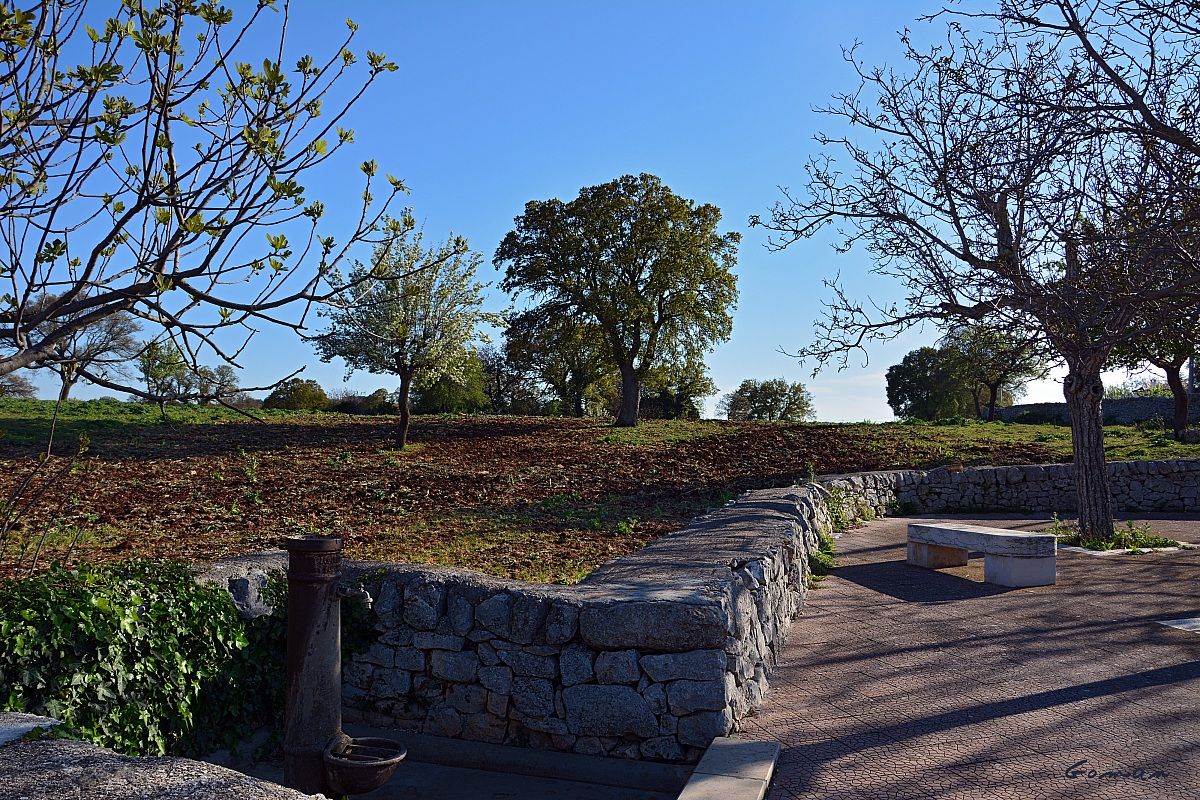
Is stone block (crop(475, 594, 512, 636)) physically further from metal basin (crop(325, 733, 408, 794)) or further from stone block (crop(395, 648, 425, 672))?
metal basin (crop(325, 733, 408, 794))

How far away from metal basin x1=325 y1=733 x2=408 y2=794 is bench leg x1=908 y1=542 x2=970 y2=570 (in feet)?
23.6

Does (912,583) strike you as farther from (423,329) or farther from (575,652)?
(423,329)

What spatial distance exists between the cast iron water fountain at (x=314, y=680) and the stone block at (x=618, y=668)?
1.16 m

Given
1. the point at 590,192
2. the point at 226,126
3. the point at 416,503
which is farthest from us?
the point at 590,192

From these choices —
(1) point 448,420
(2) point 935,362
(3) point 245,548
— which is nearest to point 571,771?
(3) point 245,548

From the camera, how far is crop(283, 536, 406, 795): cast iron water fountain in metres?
4.65

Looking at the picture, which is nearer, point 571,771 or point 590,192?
point 571,771

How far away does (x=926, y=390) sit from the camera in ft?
159

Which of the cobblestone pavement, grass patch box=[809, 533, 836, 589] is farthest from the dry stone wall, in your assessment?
grass patch box=[809, 533, 836, 589]

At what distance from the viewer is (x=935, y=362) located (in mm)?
47219

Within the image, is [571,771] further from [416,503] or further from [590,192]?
[590,192]

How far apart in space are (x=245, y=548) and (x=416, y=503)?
13.6ft

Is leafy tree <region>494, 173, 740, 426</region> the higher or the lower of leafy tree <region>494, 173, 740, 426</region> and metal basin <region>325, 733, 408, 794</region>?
the higher

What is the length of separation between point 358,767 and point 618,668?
1.46 m
